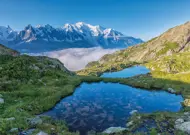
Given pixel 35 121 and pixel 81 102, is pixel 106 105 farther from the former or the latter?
pixel 35 121

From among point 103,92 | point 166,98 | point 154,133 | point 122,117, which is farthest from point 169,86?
point 154,133

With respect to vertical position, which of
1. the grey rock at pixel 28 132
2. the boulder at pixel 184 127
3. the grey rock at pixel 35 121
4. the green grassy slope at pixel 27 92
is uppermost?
the green grassy slope at pixel 27 92

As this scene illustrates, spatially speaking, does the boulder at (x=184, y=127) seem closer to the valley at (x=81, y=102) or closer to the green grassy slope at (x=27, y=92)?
the valley at (x=81, y=102)

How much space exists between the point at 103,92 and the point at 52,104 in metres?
16.6

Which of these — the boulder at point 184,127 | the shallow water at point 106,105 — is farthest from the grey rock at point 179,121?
the shallow water at point 106,105

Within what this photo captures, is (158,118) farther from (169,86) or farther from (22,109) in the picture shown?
(169,86)

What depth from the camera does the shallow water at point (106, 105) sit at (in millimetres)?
30156

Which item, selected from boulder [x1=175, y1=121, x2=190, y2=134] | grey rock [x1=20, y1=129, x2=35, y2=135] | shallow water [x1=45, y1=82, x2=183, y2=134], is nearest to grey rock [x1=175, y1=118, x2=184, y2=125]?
boulder [x1=175, y1=121, x2=190, y2=134]

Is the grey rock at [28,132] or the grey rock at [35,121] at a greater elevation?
the grey rock at [35,121]

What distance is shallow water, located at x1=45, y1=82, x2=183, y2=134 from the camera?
30.2m

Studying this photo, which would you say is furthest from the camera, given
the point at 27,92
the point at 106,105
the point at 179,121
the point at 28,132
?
the point at 27,92

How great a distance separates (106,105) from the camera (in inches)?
1553

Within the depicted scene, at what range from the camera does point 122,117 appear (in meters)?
32.0

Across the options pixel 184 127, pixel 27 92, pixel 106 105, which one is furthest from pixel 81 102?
pixel 184 127
